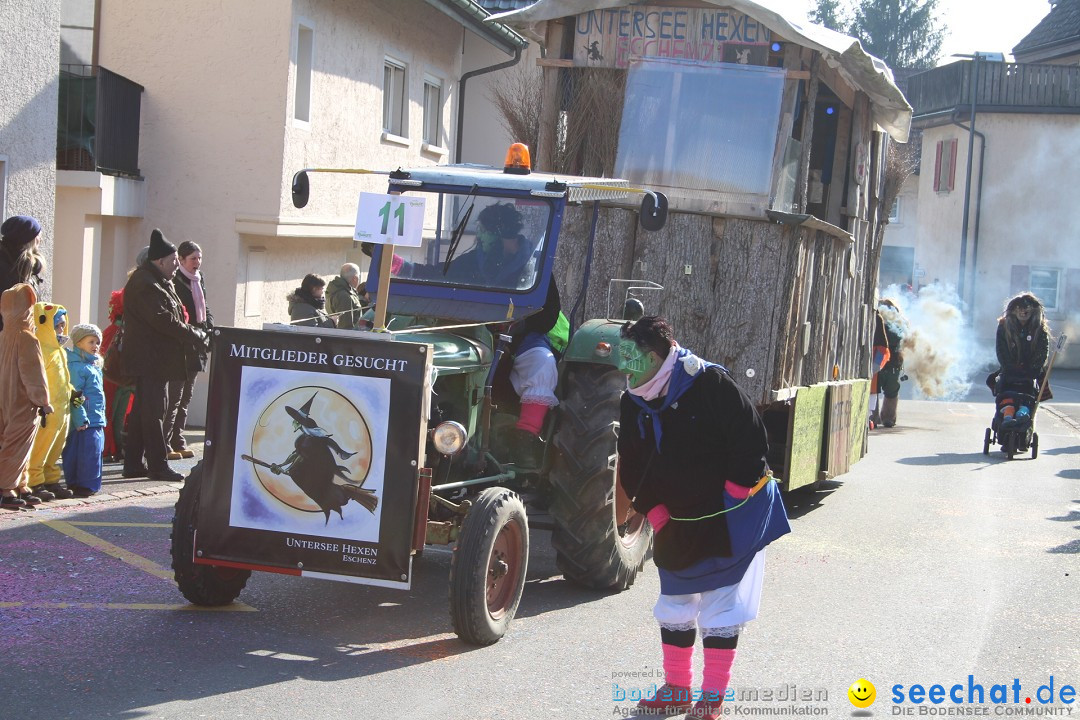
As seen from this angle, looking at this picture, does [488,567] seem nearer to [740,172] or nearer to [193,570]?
[193,570]

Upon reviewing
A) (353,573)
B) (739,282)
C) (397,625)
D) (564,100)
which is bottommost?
(397,625)

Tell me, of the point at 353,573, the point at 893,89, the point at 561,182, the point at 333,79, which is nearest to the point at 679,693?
the point at 353,573

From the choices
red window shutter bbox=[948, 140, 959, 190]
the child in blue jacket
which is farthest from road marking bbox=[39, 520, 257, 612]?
red window shutter bbox=[948, 140, 959, 190]

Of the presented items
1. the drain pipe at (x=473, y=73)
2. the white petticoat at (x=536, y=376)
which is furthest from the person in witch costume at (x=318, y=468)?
the drain pipe at (x=473, y=73)

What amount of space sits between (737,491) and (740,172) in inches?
236

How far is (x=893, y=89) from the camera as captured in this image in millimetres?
11758

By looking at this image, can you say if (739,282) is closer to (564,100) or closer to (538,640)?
(564,100)

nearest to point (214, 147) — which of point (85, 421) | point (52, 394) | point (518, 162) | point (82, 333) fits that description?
point (82, 333)

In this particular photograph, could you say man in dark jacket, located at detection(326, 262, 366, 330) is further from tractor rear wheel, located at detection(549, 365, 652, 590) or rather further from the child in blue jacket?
tractor rear wheel, located at detection(549, 365, 652, 590)

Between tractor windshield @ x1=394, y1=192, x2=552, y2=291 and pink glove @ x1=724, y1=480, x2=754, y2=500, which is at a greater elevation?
tractor windshield @ x1=394, y1=192, x2=552, y2=291

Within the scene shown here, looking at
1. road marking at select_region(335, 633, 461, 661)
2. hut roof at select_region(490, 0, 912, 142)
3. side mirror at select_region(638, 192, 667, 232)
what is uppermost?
hut roof at select_region(490, 0, 912, 142)

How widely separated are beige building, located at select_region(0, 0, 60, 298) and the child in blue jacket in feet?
6.73

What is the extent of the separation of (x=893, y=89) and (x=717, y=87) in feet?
5.93

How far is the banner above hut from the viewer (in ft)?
37.1
